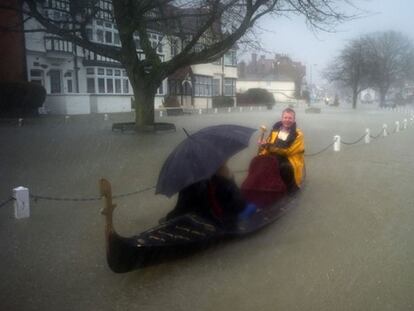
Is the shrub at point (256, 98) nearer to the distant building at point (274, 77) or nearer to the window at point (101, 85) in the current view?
the window at point (101, 85)

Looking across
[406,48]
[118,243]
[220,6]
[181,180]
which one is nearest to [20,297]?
[118,243]

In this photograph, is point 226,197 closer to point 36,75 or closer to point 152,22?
point 152,22

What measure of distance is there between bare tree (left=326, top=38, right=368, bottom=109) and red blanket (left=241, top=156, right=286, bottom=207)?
52.8m

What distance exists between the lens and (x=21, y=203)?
6402 millimetres

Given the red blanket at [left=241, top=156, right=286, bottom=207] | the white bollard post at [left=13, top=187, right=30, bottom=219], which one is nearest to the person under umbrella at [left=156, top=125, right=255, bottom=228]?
the red blanket at [left=241, top=156, right=286, bottom=207]

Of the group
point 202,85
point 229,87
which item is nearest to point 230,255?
point 202,85

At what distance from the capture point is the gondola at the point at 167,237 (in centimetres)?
410

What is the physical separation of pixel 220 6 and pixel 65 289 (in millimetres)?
15403

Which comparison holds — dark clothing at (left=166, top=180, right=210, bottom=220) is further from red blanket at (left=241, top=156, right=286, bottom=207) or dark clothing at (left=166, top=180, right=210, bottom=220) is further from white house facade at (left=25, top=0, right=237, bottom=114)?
white house facade at (left=25, top=0, right=237, bottom=114)

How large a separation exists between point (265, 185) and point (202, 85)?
44471mm

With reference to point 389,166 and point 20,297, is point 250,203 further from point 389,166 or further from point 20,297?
point 389,166

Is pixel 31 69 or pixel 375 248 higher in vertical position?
pixel 31 69

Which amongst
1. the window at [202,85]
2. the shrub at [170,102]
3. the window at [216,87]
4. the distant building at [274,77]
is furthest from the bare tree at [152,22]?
the distant building at [274,77]

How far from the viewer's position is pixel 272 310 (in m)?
3.79
